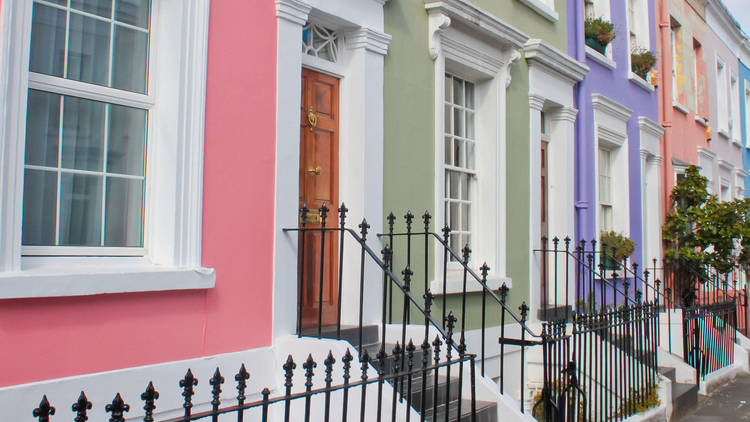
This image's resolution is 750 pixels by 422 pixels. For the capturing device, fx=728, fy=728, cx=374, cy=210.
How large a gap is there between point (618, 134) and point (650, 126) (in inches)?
57.2

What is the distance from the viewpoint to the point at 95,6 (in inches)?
176

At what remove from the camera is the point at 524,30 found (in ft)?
29.6

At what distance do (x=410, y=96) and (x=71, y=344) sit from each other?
12.8ft

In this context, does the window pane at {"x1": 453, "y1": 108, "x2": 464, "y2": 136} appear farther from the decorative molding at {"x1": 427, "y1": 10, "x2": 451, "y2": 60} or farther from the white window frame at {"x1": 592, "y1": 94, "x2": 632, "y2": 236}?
the white window frame at {"x1": 592, "y1": 94, "x2": 632, "y2": 236}

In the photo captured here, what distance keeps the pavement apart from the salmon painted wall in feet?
18.1

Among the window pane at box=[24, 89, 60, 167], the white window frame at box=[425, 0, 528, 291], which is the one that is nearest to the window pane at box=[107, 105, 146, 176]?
the window pane at box=[24, 89, 60, 167]

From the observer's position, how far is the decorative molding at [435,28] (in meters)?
7.10

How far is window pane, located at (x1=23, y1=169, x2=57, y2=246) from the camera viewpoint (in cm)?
409

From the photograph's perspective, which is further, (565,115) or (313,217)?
(565,115)

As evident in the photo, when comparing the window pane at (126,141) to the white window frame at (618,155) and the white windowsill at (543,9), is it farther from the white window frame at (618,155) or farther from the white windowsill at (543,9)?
the white window frame at (618,155)

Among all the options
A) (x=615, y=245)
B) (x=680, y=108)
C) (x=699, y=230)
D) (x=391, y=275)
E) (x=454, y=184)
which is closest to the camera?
(x=391, y=275)

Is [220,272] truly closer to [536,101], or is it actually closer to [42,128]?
[42,128]

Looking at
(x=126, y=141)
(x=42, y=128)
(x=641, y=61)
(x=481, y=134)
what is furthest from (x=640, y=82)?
(x=42, y=128)

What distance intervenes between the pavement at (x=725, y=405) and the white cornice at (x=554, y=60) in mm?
4446
